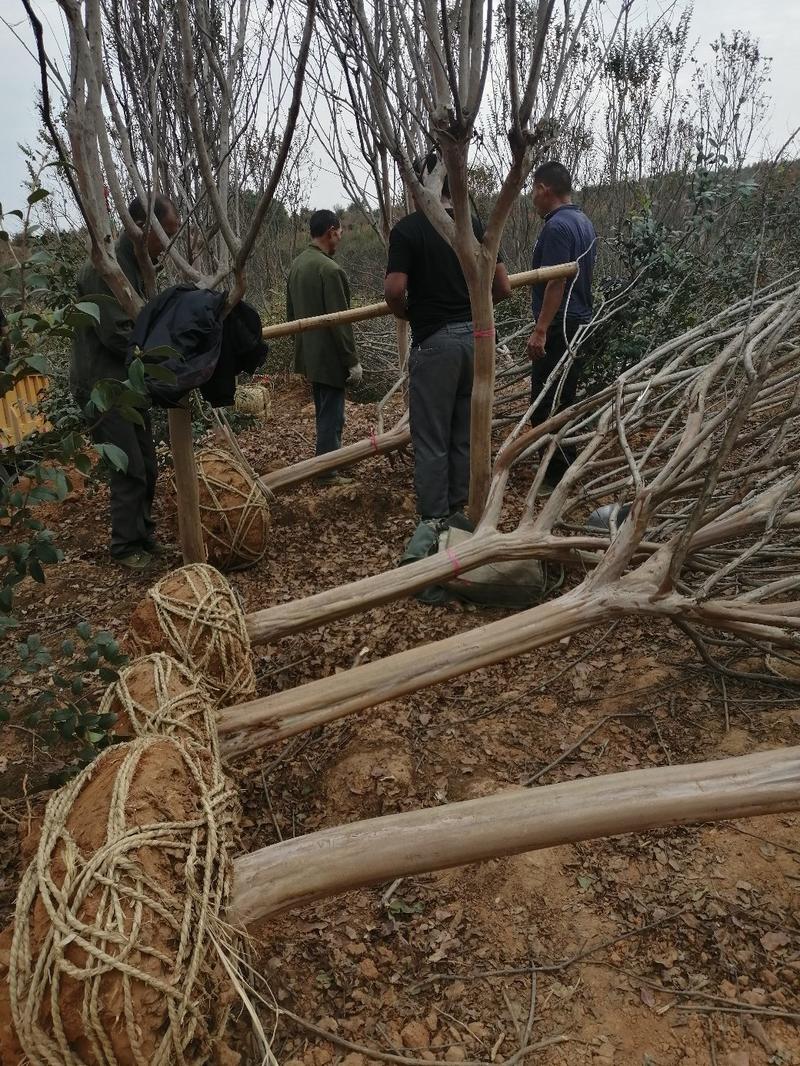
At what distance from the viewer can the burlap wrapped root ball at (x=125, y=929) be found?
1.33 metres

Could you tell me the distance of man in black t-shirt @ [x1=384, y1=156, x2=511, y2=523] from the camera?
3895 mm

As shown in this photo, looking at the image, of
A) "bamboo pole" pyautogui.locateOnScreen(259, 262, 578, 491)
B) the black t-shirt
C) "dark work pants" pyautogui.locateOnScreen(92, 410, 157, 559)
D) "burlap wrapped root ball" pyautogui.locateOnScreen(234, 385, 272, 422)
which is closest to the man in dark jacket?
"dark work pants" pyautogui.locateOnScreen(92, 410, 157, 559)

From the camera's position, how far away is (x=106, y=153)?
3.18 metres

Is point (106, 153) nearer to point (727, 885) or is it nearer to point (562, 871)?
point (562, 871)

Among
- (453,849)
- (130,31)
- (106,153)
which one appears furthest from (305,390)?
(453,849)

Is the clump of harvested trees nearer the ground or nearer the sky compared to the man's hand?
nearer the ground

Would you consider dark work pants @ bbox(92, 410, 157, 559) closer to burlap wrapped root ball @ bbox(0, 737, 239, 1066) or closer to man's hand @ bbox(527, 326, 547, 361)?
man's hand @ bbox(527, 326, 547, 361)

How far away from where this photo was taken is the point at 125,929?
1386mm

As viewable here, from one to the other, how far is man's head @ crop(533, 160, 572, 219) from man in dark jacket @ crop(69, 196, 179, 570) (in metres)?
2.17

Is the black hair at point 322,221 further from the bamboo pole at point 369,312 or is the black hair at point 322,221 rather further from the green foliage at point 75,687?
A: the green foliage at point 75,687

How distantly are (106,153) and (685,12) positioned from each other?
421 inches

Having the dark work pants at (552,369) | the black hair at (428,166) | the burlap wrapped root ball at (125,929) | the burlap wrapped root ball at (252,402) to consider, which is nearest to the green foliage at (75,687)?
the burlap wrapped root ball at (125,929)

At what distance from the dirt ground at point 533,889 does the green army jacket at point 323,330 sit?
241cm

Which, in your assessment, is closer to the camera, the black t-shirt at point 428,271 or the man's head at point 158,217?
the man's head at point 158,217
